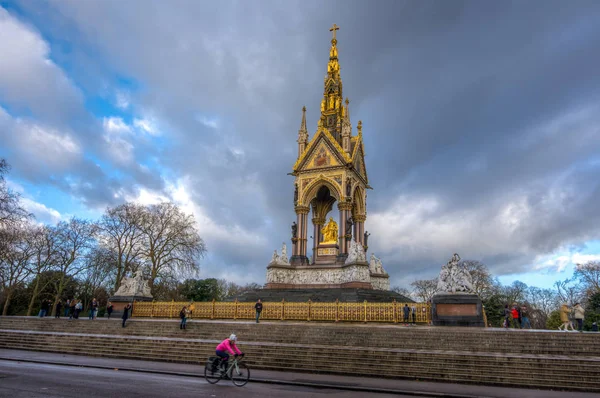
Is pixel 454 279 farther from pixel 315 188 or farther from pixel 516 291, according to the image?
pixel 516 291

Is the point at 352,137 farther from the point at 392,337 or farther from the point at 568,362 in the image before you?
the point at 568,362

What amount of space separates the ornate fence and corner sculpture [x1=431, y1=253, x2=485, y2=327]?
2.45 feet

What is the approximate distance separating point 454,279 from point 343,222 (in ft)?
39.1

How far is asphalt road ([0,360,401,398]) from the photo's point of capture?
286 inches

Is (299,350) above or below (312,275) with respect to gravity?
below

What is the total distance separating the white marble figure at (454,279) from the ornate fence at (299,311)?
3.91 feet

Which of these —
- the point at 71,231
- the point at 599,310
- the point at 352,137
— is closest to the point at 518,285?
the point at 599,310

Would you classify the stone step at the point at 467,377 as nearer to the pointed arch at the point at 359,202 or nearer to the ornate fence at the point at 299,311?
the ornate fence at the point at 299,311

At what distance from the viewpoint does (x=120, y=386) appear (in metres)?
8.12

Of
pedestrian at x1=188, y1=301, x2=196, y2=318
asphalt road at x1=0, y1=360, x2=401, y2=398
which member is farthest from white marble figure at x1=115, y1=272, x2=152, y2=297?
asphalt road at x1=0, y1=360, x2=401, y2=398

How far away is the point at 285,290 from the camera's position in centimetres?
2544

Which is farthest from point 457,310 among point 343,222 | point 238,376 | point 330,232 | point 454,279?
point 330,232

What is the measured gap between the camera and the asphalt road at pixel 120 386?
7.27 meters

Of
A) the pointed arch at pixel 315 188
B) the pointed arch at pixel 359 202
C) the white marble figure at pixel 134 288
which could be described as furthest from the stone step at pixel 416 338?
the pointed arch at pixel 359 202
